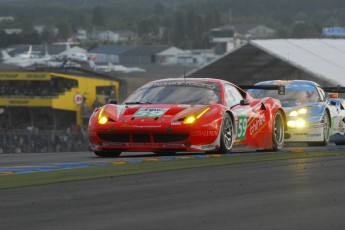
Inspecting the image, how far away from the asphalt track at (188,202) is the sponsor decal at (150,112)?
314 centimetres

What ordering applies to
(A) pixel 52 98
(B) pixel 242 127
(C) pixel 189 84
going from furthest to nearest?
1. (A) pixel 52 98
2. (B) pixel 242 127
3. (C) pixel 189 84

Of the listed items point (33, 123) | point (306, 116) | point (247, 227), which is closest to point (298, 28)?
point (33, 123)

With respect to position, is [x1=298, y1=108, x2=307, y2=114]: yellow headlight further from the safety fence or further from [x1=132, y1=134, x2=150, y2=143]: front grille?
the safety fence

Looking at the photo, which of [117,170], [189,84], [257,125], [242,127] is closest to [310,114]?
[257,125]

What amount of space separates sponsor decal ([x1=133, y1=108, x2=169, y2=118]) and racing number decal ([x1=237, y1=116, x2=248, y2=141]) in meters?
1.44

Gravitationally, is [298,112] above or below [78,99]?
above

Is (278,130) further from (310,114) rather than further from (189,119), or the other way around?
(189,119)

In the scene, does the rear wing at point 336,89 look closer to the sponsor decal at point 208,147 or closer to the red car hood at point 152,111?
the red car hood at point 152,111

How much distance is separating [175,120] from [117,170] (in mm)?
2880

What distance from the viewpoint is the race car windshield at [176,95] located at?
1452cm

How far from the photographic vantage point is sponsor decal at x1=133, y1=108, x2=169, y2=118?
13.8 metres

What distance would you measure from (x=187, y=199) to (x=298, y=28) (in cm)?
19177

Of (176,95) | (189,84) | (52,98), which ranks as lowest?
(52,98)

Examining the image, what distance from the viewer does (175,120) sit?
1372 cm
